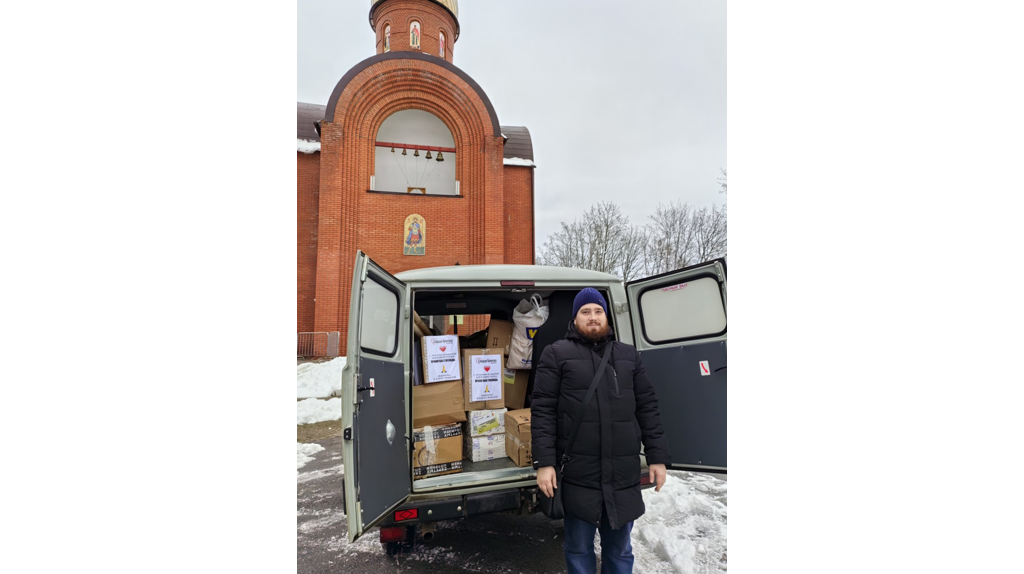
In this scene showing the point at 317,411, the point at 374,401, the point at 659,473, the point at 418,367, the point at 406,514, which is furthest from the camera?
the point at 317,411

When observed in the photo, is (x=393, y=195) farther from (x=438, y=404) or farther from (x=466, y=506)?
(x=466, y=506)

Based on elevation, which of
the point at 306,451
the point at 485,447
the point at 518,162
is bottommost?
the point at 306,451

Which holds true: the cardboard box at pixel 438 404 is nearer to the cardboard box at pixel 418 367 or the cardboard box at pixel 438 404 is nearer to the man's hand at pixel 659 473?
the cardboard box at pixel 418 367

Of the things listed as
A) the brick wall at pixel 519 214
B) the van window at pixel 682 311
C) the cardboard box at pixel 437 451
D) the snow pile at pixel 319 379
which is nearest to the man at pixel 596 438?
the van window at pixel 682 311

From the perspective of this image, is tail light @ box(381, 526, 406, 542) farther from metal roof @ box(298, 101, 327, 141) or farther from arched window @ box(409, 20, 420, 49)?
arched window @ box(409, 20, 420, 49)

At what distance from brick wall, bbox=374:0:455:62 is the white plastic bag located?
18551 millimetres

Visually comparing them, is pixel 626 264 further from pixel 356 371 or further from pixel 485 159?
pixel 356 371

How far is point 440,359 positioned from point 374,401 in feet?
3.89

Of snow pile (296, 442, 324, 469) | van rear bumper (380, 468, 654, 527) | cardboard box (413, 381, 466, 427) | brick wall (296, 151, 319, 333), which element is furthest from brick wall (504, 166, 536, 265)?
van rear bumper (380, 468, 654, 527)

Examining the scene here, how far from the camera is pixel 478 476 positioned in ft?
12.6

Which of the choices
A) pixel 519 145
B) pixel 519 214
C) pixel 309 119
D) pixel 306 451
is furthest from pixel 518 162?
pixel 306 451

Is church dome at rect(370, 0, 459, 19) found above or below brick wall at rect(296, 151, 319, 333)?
above

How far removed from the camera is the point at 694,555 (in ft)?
12.1

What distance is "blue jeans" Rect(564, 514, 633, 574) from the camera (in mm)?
2775
